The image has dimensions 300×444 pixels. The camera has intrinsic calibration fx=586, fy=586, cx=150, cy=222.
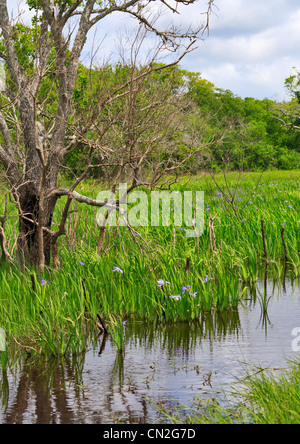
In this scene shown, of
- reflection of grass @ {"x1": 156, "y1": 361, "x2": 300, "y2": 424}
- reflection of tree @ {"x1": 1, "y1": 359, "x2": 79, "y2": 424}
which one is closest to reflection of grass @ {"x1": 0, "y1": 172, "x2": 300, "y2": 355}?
reflection of tree @ {"x1": 1, "y1": 359, "x2": 79, "y2": 424}

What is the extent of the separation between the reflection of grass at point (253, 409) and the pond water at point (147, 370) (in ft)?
0.48

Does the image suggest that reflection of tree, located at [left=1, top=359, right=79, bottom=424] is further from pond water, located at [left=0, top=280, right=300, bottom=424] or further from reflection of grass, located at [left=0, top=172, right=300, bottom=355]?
reflection of grass, located at [left=0, top=172, right=300, bottom=355]

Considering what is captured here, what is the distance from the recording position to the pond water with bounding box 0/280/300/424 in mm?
4289

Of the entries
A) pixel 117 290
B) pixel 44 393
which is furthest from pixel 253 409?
pixel 117 290

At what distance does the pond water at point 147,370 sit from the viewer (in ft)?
14.1

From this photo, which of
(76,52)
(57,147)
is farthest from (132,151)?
(76,52)

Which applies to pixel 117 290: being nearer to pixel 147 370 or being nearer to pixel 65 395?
pixel 147 370

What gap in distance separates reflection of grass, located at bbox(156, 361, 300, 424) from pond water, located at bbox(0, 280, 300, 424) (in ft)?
0.48

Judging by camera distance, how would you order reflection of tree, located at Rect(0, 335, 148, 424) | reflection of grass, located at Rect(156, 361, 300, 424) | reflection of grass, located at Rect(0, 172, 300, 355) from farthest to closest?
1. reflection of grass, located at Rect(0, 172, 300, 355)
2. reflection of tree, located at Rect(0, 335, 148, 424)
3. reflection of grass, located at Rect(156, 361, 300, 424)

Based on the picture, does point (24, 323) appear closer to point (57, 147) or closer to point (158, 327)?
point (158, 327)

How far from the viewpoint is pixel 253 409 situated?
3.80m

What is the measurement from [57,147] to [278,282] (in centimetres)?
368

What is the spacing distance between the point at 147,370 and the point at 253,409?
1.48m

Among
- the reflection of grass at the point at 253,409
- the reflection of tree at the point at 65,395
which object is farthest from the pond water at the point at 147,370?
the reflection of grass at the point at 253,409
